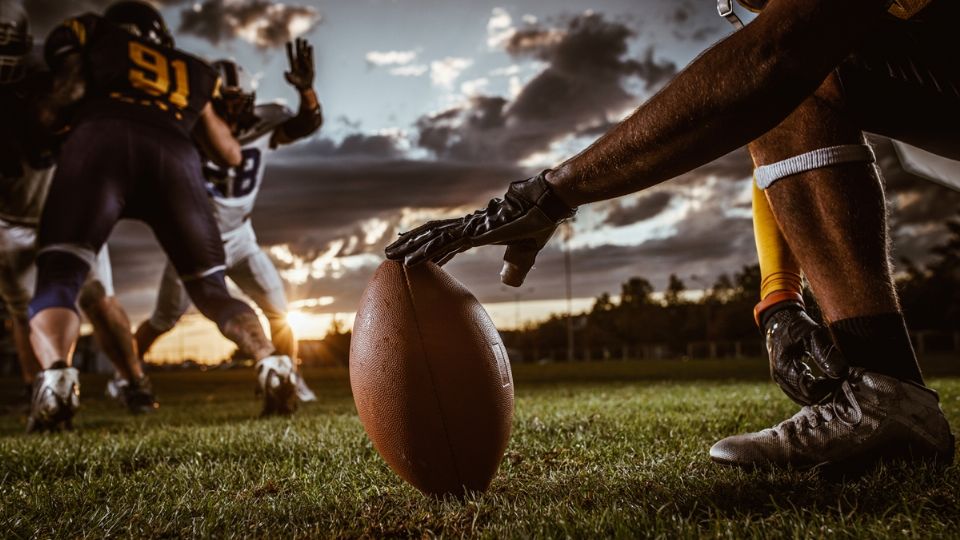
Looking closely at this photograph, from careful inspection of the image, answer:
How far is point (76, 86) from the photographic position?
492cm

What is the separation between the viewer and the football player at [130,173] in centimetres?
441

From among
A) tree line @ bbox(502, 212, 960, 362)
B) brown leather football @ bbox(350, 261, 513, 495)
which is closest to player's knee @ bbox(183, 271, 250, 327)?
brown leather football @ bbox(350, 261, 513, 495)

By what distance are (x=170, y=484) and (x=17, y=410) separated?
6.59 metres

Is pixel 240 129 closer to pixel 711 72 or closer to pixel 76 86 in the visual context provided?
pixel 76 86

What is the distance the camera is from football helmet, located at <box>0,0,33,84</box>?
5.19 m

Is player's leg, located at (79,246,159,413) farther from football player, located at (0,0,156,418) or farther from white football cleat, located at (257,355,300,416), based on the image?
white football cleat, located at (257,355,300,416)

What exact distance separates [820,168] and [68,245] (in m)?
4.14

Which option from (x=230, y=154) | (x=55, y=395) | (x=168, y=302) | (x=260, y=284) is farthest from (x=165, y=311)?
(x=55, y=395)

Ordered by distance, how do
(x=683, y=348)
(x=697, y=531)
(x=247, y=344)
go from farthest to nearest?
(x=683, y=348), (x=247, y=344), (x=697, y=531)

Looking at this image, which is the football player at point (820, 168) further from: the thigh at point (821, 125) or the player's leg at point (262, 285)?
the player's leg at point (262, 285)

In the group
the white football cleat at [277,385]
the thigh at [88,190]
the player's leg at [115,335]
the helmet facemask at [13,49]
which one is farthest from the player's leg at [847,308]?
the player's leg at [115,335]

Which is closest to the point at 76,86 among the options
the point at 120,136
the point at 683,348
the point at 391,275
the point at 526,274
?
the point at 120,136

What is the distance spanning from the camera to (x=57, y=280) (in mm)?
4309

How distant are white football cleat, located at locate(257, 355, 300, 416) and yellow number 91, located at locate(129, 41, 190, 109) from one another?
6.40ft
